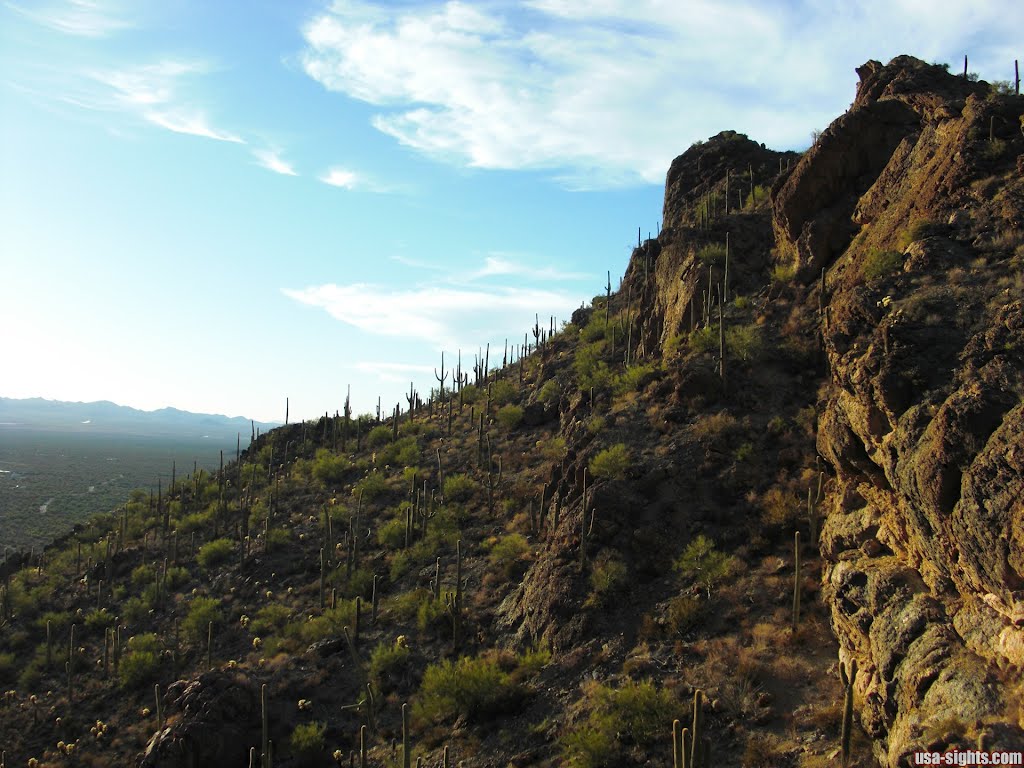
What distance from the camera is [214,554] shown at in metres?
34.6

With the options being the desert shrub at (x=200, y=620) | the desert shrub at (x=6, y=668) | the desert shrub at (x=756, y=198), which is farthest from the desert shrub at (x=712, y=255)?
the desert shrub at (x=6, y=668)

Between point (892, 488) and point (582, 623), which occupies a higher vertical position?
point (892, 488)

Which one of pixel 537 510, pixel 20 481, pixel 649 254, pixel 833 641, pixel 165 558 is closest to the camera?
pixel 833 641

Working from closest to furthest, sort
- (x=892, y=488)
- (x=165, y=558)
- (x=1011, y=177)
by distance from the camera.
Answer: (x=892, y=488) → (x=1011, y=177) → (x=165, y=558)

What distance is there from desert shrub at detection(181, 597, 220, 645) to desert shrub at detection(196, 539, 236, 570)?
4.46m

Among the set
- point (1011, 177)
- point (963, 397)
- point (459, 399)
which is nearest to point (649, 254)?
point (459, 399)

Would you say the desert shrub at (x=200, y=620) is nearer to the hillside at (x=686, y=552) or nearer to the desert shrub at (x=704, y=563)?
the hillside at (x=686, y=552)

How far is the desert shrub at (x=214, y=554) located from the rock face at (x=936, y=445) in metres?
25.9

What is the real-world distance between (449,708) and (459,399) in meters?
28.6

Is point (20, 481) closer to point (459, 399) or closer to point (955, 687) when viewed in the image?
point (459, 399)

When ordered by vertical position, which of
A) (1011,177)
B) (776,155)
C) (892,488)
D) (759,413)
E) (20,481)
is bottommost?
(20,481)

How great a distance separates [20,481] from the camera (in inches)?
3268

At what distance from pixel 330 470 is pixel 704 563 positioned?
83.3ft

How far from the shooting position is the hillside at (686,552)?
1355cm
